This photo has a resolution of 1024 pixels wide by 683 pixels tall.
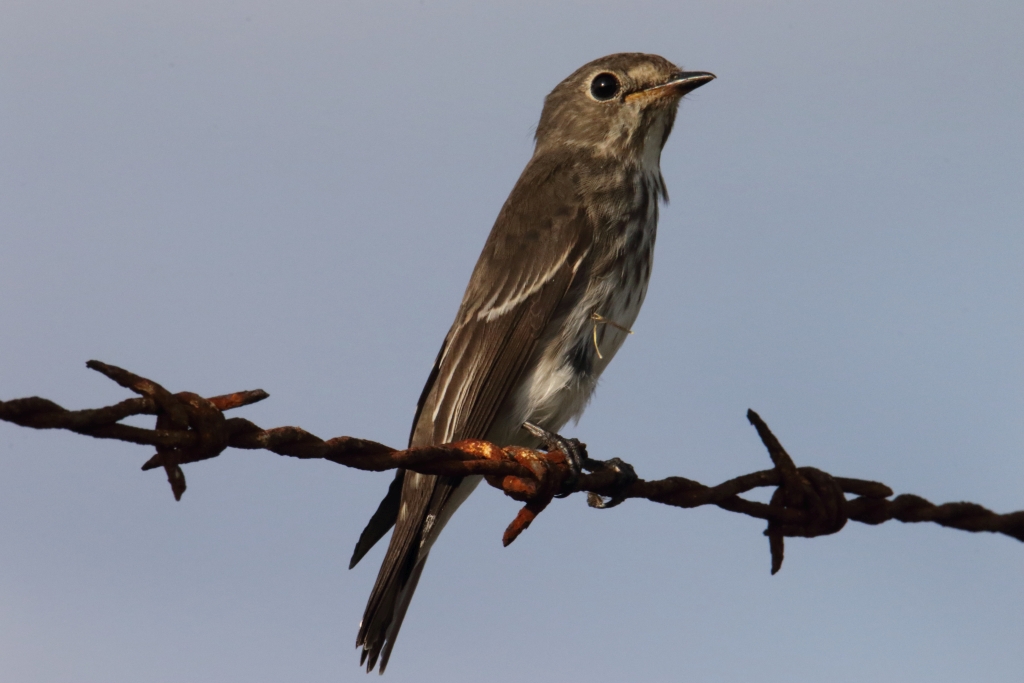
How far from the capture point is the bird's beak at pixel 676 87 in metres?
7.68

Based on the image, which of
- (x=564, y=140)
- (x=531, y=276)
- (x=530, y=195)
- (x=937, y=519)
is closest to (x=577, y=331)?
(x=531, y=276)

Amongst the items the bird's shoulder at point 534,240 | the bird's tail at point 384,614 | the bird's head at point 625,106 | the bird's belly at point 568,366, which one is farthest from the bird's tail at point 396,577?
the bird's head at point 625,106

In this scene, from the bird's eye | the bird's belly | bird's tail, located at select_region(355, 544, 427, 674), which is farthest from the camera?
the bird's eye

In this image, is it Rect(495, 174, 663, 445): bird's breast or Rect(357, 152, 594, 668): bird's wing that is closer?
Rect(357, 152, 594, 668): bird's wing

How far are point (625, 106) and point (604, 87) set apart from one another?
12.5 inches

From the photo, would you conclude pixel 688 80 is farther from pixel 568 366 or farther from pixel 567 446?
pixel 567 446

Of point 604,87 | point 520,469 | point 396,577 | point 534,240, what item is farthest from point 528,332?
point 604,87

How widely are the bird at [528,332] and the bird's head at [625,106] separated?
0.29 ft

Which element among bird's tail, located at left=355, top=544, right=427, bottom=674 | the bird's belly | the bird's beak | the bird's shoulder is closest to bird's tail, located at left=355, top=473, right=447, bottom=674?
bird's tail, located at left=355, top=544, right=427, bottom=674

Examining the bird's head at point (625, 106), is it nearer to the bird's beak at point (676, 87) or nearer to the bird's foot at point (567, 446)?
the bird's beak at point (676, 87)

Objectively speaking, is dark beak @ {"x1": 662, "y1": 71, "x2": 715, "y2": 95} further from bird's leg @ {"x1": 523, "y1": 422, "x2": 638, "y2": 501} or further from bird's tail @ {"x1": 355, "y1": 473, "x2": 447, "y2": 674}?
bird's tail @ {"x1": 355, "y1": 473, "x2": 447, "y2": 674}

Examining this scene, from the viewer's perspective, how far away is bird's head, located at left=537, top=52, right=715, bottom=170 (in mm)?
7793

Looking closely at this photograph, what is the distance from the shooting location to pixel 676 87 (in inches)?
308

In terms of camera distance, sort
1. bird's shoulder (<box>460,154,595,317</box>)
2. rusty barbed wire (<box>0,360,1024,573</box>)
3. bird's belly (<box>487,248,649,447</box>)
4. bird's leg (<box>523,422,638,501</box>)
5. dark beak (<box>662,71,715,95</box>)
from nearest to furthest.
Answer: rusty barbed wire (<box>0,360,1024,573</box>), bird's leg (<box>523,422,638,501</box>), bird's belly (<box>487,248,649,447</box>), bird's shoulder (<box>460,154,595,317</box>), dark beak (<box>662,71,715,95</box>)
